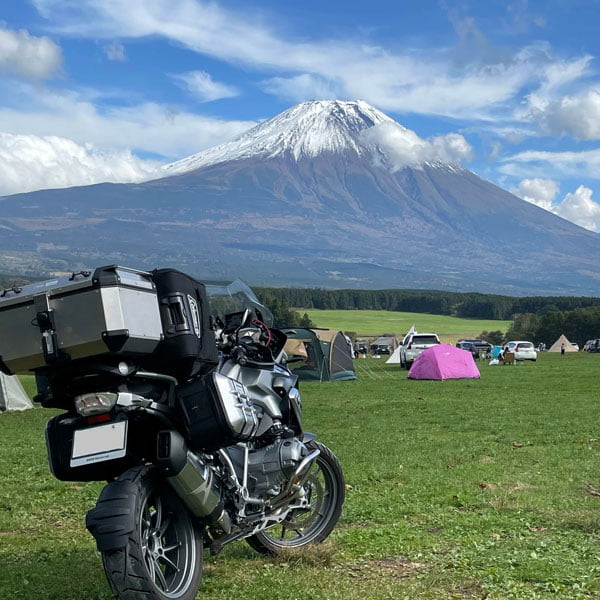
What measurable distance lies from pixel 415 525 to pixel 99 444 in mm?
3553

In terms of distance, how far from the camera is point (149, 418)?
4.93 meters

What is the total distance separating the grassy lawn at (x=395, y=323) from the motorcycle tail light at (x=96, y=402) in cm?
9302

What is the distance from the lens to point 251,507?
19.0 ft

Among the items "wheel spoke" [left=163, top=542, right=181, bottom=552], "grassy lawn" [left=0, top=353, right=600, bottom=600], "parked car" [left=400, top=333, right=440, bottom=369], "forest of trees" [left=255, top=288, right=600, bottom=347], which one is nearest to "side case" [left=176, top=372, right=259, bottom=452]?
"wheel spoke" [left=163, top=542, right=181, bottom=552]

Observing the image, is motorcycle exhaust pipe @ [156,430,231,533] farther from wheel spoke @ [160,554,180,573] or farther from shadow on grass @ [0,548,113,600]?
shadow on grass @ [0,548,113,600]

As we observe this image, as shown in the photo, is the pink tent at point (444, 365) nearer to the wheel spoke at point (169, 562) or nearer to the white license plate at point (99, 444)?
the wheel spoke at point (169, 562)

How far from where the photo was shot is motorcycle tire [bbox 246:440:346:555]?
6.44 metres

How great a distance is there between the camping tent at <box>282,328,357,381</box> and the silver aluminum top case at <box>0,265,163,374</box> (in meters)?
27.8

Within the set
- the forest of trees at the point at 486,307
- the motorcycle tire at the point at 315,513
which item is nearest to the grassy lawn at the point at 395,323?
the forest of trees at the point at 486,307

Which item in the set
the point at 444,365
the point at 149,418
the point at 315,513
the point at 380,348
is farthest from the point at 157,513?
the point at 380,348

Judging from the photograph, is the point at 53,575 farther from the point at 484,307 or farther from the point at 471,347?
the point at 484,307

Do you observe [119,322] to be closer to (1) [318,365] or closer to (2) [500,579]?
(2) [500,579]

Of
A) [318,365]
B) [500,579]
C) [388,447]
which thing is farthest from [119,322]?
[318,365]

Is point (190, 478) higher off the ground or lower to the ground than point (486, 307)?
higher
